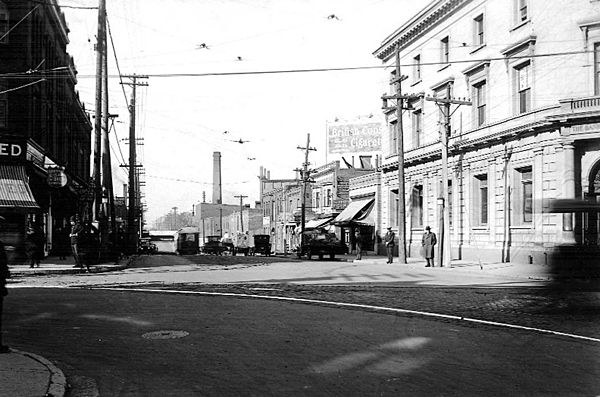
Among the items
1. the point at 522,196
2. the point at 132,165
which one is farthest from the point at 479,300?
the point at 132,165

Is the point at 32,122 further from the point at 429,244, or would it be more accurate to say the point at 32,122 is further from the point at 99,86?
the point at 429,244

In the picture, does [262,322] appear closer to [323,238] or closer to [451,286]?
[451,286]

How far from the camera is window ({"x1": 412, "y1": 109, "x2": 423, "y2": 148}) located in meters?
40.8

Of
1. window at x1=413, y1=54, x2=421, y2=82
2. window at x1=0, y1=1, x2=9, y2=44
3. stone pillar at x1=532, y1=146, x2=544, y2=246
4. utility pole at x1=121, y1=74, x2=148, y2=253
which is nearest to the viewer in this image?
stone pillar at x1=532, y1=146, x2=544, y2=246

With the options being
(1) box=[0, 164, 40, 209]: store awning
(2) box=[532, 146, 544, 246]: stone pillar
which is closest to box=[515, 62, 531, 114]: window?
(2) box=[532, 146, 544, 246]: stone pillar

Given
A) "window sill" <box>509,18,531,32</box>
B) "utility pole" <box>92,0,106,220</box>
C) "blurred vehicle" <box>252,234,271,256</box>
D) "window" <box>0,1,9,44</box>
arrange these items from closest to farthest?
"utility pole" <box>92,0,106,220</box>
"window sill" <box>509,18,531,32</box>
"window" <box>0,1,9,44</box>
"blurred vehicle" <box>252,234,271,256</box>

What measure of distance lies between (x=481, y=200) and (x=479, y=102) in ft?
17.2

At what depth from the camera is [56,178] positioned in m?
29.6

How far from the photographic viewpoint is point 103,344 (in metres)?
8.96

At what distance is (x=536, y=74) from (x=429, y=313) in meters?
19.9

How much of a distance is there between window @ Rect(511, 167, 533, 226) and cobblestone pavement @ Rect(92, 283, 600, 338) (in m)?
12.9

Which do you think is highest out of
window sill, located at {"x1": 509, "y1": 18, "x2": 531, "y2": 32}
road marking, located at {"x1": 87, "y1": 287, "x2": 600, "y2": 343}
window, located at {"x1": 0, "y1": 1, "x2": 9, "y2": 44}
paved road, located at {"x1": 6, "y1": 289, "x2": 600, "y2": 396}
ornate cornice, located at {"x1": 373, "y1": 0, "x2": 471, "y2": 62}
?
Answer: ornate cornice, located at {"x1": 373, "y1": 0, "x2": 471, "y2": 62}

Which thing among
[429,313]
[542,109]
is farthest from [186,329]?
[542,109]

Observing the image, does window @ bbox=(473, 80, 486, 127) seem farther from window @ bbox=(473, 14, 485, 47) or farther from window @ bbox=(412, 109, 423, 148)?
window @ bbox=(412, 109, 423, 148)
